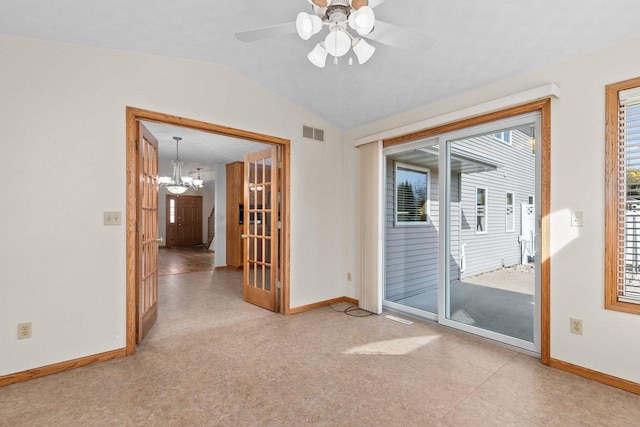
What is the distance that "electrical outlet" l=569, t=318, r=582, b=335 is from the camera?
2396 millimetres

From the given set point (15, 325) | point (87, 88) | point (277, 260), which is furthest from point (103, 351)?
point (87, 88)

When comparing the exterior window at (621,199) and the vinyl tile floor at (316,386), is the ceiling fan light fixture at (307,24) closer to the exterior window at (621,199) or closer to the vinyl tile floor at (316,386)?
the vinyl tile floor at (316,386)

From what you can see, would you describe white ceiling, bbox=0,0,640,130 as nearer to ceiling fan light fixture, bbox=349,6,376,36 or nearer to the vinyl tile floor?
ceiling fan light fixture, bbox=349,6,376,36

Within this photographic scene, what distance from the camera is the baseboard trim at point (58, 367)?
226cm

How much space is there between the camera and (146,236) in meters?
3.20

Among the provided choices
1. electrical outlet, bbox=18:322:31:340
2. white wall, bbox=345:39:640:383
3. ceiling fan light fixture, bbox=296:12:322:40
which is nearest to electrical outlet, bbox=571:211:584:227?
white wall, bbox=345:39:640:383

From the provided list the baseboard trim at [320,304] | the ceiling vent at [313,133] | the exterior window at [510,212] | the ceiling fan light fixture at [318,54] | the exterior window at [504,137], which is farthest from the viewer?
the ceiling vent at [313,133]

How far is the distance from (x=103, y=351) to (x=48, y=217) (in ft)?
4.00

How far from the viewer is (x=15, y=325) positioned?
230cm

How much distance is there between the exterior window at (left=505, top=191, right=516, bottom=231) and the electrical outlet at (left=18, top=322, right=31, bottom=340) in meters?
4.94

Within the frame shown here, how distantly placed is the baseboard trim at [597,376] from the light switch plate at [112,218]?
3911mm

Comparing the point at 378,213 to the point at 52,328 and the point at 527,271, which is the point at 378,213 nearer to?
the point at 527,271

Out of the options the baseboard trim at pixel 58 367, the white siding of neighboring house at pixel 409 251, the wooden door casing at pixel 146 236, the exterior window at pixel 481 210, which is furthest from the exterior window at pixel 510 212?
the baseboard trim at pixel 58 367

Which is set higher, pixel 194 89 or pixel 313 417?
pixel 194 89
